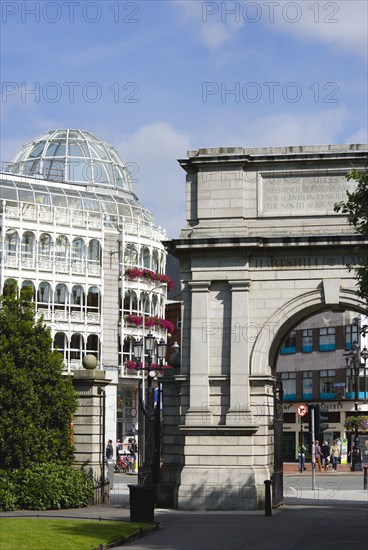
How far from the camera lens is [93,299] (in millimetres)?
77062

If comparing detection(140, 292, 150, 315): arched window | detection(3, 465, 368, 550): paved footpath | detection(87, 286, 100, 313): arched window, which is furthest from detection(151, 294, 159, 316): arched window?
detection(3, 465, 368, 550): paved footpath

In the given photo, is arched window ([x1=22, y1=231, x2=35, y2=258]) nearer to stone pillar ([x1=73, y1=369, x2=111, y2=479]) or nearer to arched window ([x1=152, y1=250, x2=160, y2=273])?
arched window ([x1=152, y1=250, x2=160, y2=273])

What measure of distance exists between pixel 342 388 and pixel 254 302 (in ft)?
161

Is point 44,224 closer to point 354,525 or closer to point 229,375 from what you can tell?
point 229,375

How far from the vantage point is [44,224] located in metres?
72.9

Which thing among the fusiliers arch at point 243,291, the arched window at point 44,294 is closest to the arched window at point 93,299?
the arched window at point 44,294

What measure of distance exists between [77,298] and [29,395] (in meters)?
45.7

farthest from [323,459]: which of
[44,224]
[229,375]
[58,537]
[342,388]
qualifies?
[58,537]

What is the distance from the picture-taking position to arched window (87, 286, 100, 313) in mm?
76688

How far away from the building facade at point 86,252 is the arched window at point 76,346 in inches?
2.7

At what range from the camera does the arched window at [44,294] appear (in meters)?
73.2

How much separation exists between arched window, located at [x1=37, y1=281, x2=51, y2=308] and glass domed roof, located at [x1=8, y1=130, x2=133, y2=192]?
9512 mm

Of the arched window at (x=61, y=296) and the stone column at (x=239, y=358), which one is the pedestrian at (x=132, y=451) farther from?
the stone column at (x=239, y=358)

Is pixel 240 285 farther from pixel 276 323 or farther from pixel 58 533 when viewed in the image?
pixel 58 533
